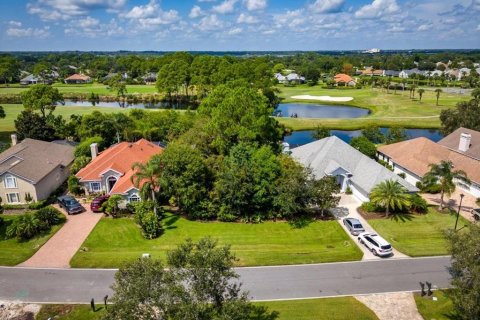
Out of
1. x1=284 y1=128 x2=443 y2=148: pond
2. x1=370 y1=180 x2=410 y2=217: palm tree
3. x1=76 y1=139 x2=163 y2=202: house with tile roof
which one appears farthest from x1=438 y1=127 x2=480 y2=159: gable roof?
x1=76 y1=139 x2=163 y2=202: house with tile roof

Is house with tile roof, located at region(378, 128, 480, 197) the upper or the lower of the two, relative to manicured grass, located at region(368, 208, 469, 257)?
upper

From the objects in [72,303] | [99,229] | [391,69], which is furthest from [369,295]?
[391,69]

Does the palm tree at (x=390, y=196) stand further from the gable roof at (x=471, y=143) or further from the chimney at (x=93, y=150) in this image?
the chimney at (x=93, y=150)

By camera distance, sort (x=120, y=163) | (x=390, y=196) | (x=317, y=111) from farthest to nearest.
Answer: (x=317, y=111) → (x=120, y=163) → (x=390, y=196)

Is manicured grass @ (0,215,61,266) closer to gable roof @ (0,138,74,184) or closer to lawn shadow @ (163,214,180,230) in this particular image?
gable roof @ (0,138,74,184)

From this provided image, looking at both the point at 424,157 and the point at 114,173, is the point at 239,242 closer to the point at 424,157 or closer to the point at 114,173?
the point at 114,173

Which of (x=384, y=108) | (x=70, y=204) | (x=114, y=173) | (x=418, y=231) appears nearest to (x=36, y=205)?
(x=70, y=204)

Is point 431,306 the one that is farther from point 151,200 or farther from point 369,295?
point 151,200
